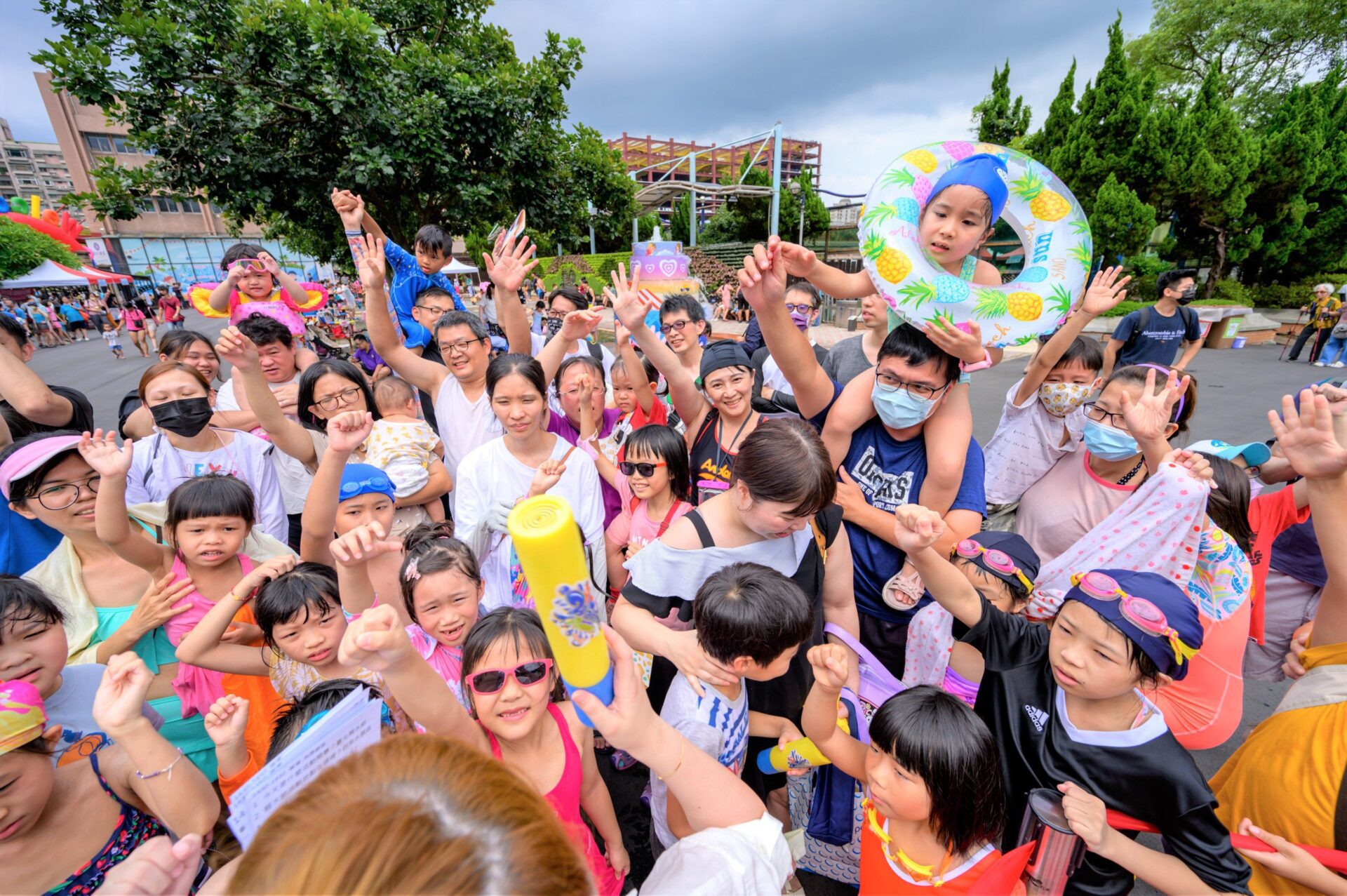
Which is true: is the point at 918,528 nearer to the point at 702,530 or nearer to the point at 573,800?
the point at 702,530

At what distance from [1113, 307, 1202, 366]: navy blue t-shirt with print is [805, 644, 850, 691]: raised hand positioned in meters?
6.03

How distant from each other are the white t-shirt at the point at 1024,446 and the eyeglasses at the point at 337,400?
353cm

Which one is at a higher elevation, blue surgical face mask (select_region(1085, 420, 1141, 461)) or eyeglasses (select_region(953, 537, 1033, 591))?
blue surgical face mask (select_region(1085, 420, 1141, 461))

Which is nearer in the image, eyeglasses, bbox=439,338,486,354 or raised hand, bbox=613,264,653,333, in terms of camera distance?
raised hand, bbox=613,264,653,333

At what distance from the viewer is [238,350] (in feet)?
8.57

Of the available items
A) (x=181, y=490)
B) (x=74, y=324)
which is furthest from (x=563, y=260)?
(x=181, y=490)

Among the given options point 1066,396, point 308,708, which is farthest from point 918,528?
point 308,708

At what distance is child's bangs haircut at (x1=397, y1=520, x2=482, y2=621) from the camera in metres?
2.14

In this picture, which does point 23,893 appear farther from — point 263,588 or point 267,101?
point 267,101

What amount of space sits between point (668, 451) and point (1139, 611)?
6.07ft

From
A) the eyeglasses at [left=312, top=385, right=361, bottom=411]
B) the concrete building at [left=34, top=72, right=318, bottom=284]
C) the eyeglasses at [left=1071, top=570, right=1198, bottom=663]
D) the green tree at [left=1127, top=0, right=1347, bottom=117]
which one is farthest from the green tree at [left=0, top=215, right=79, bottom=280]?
the green tree at [left=1127, top=0, right=1347, bottom=117]

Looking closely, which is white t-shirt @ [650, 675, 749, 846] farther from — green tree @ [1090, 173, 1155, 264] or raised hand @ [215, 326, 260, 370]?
green tree @ [1090, 173, 1155, 264]

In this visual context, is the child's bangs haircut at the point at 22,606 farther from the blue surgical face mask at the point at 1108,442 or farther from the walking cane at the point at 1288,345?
the walking cane at the point at 1288,345

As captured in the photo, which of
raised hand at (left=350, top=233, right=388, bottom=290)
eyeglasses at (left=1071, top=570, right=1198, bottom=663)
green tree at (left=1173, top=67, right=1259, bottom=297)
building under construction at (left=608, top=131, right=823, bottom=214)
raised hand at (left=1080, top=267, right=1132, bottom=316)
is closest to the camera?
eyeglasses at (left=1071, top=570, right=1198, bottom=663)
